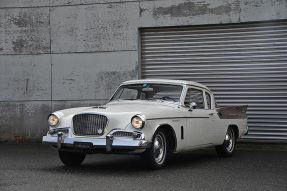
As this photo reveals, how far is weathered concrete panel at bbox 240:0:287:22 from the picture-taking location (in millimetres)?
13805

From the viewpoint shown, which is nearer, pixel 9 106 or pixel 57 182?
pixel 57 182

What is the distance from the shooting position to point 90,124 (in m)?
8.07

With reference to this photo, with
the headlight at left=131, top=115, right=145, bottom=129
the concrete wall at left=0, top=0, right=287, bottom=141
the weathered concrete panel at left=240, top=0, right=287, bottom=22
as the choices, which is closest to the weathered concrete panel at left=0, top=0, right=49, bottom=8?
the concrete wall at left=0, top=0, right=287, bottom=141

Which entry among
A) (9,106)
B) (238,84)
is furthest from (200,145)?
(9,106)

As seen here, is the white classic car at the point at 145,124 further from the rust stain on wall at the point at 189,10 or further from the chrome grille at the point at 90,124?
the rust stain on wall at the point at 189,10

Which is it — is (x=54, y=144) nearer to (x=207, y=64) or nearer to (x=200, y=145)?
(x=200, y=145)

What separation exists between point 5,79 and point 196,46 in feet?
19.2

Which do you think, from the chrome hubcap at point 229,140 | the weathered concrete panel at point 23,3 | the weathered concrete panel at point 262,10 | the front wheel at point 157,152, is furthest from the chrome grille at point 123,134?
the weathered concrete panel at point 23,3

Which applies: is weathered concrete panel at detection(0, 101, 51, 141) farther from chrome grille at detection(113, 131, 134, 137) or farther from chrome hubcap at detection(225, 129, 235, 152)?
chrome grille at detection(113, 131, 134, 137)

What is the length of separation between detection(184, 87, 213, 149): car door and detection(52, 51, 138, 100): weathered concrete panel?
477 centimetres

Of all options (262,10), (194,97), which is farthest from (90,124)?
(262,10)

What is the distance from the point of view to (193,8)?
570 inches

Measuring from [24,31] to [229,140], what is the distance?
24.9 feet

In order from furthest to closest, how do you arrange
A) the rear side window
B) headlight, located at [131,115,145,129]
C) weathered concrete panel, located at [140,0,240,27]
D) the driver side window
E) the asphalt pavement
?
weathered concrete panel, located at [140,0,240,27] → the rear side window → the driver side window → headlight, located at [131,115,145,129] → the asphalt pavement
